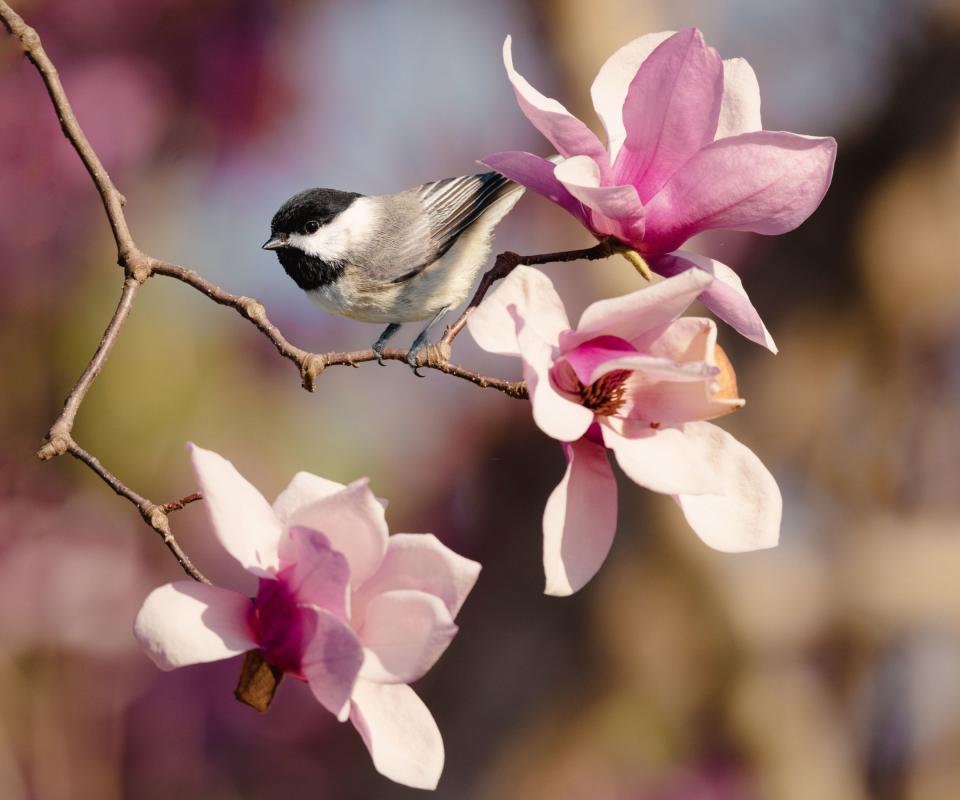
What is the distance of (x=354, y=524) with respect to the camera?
0.60 m

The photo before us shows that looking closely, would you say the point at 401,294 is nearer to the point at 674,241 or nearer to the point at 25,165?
the point at 674,241

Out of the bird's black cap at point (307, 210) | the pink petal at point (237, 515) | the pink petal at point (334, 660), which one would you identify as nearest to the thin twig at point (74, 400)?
the pink petal at point (237, 515)

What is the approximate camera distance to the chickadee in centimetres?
125

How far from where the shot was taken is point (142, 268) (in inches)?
31.0

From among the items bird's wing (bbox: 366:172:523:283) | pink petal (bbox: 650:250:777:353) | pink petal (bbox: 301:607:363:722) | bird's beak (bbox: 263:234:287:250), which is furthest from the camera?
bird's wing (bbox: 366:172:523:283)

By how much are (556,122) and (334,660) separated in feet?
1.09

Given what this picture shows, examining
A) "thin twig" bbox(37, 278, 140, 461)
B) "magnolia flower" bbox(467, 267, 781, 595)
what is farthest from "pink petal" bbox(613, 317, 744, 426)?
"thin twig" bbox(37, 278, 140, 461)

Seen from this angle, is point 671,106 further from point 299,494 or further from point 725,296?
point 299,494

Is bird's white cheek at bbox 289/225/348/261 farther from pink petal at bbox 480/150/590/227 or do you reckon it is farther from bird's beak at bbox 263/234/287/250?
pink petal at bbox 480/150/590/227

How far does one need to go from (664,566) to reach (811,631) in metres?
0.40

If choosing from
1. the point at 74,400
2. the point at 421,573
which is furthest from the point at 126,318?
the point at 421,573

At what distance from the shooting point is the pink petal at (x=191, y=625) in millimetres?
Result: 596

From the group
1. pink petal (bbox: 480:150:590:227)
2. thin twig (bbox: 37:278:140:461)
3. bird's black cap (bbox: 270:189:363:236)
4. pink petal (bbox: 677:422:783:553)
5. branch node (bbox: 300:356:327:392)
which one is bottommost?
bird's black cap (bbox: 270:189:363:236)

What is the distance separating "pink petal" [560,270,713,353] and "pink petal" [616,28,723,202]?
12 cm
